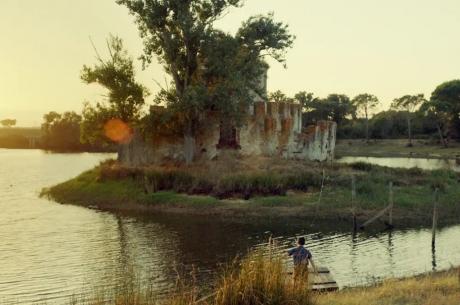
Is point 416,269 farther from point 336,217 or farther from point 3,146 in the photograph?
point 3,146

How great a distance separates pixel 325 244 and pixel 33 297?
1538cm

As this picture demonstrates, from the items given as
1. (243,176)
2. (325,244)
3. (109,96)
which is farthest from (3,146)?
(325,244)

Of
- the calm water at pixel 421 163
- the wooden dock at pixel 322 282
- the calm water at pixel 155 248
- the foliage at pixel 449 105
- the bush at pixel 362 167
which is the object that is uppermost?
the foliage at pixel 449 105

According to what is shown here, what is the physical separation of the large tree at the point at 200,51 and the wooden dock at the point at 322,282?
86.8 feet

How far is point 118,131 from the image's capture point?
5156 cm

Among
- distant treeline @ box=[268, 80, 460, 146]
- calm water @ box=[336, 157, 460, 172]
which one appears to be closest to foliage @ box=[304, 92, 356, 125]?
distant treeline @ box=[268, 80, 460, 146]

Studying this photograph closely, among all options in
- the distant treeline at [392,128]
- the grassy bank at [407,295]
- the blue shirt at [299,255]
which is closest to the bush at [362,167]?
the grassy bank at [407,295]

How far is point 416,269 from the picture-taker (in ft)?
81.0

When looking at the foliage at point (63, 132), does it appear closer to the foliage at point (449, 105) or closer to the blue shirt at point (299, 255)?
the foliage at point (449, 105)

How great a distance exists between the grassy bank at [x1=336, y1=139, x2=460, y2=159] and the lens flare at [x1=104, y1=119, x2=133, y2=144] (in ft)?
192

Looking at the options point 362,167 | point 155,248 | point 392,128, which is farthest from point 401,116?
point 155,248

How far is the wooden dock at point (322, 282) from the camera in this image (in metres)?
18.7

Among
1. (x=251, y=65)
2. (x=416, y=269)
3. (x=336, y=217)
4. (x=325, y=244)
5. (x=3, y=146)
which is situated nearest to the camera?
(x=416, y=269)

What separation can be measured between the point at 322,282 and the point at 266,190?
2222cm
